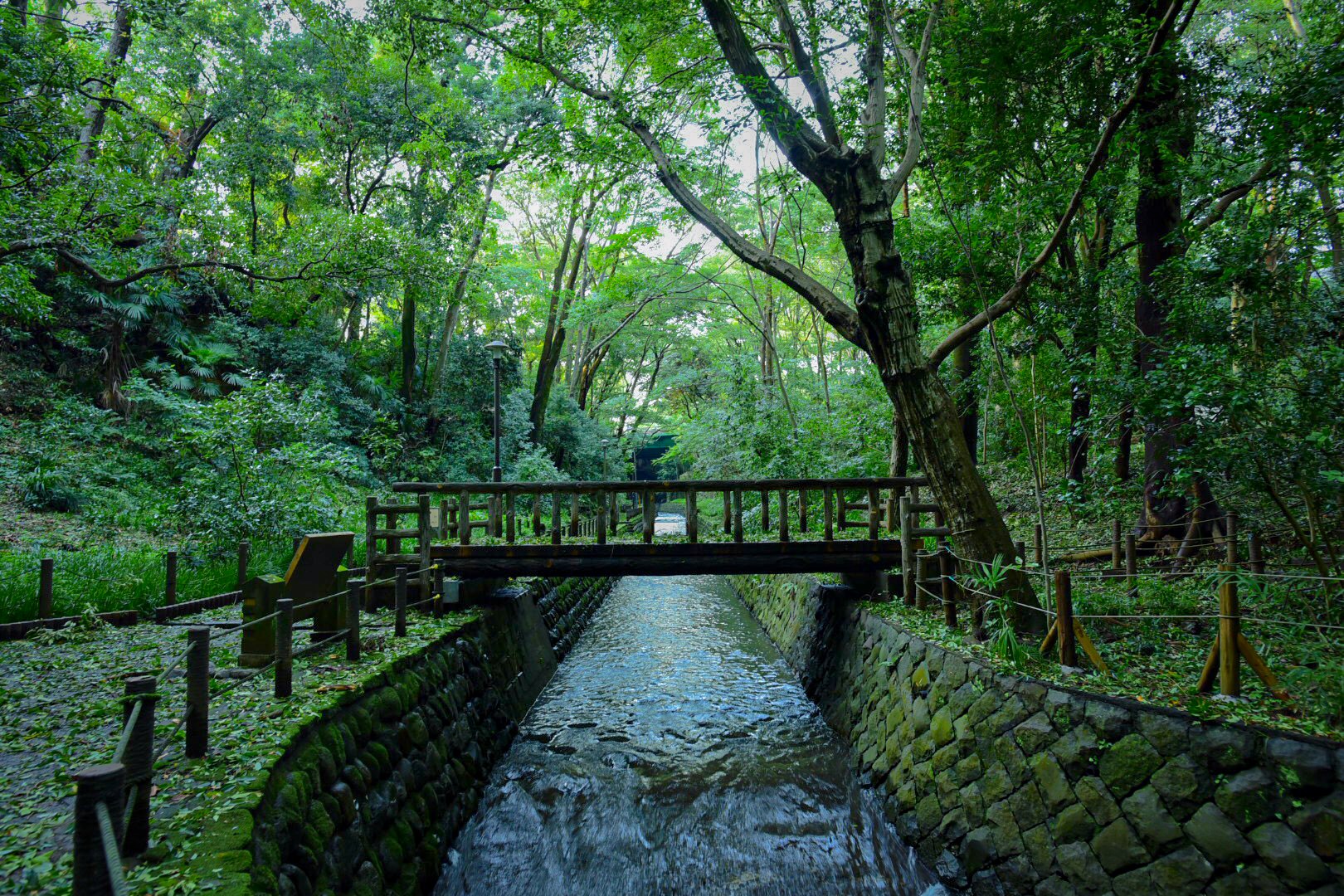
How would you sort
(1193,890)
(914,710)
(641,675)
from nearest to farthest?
(1193,890), (914,710), (641,675)

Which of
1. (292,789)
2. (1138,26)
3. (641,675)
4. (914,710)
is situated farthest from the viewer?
(641,675)

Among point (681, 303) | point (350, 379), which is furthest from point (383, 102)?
point (681, 303)

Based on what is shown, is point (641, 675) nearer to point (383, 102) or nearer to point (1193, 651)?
point (1193, 651)

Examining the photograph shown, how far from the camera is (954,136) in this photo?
8898 mm

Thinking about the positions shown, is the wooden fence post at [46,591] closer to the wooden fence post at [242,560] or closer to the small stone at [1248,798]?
the wooden fence post at [242,560]

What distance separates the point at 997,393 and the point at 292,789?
12.5m

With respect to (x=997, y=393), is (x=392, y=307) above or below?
above

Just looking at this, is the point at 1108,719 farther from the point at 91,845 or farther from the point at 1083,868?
the point at 91,845

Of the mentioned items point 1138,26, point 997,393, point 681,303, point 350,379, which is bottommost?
point 997,393

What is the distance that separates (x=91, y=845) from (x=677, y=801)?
5215 mm

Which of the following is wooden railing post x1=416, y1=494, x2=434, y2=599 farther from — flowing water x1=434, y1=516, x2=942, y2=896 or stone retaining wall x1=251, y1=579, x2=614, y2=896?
flowing water x1=434, y1=516, x2=942, y2=896

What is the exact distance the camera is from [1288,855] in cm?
298

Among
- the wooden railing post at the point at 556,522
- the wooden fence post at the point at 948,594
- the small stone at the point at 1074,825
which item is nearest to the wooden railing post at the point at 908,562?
the wooden fence post at the point at 948,594

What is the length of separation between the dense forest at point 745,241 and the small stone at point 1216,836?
282cm
